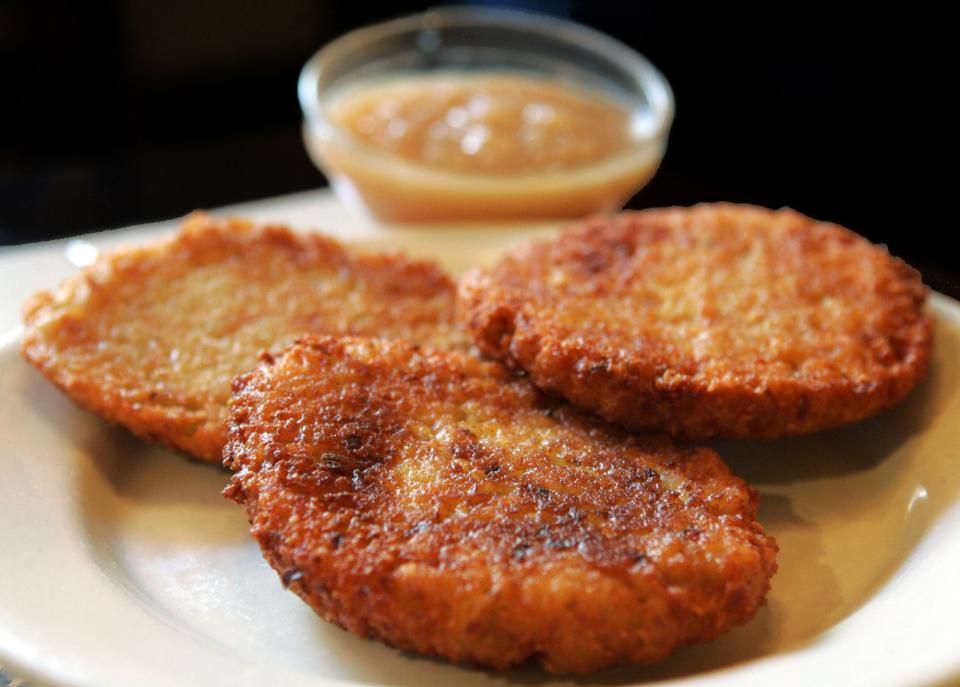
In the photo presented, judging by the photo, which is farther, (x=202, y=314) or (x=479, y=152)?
(x=479, y=152)

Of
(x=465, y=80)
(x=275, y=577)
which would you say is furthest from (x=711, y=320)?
(x=465, y=80)

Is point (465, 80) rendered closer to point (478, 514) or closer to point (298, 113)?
point (298, 113)

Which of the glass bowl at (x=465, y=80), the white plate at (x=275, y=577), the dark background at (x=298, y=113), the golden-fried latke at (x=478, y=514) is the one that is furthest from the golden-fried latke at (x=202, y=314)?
the dark background at (x=298, y=113)

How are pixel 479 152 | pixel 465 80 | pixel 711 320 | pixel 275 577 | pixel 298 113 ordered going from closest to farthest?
pixel 275 577, pixel 711 320, pixel 479 152, pixel 465 80, pixel 298 113

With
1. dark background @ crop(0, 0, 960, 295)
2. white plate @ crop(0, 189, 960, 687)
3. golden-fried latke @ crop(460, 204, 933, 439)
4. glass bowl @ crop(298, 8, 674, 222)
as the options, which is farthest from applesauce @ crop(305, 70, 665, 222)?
white plate @ crop(0, 189, 960, 687)

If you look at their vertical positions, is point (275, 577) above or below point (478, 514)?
below

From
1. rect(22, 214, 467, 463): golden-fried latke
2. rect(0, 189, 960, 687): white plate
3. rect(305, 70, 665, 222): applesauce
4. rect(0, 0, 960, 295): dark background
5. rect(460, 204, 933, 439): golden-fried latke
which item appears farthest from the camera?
rect(0, 0, 960, 295): dark background

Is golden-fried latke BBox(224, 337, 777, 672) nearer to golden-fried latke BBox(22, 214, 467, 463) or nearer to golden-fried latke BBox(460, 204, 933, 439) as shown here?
golden-fried latke BBox(460, 204, 933, 439)
